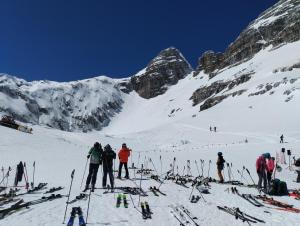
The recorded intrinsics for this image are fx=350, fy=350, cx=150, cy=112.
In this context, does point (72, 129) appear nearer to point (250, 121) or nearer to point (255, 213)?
point (250, 121)

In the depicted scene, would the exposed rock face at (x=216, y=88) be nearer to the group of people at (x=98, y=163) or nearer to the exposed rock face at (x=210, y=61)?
the exposed rock face at (x=210, y=61)

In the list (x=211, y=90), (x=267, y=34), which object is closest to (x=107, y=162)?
(x=211, y=90)

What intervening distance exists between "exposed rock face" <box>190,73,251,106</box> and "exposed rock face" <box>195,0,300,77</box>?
95.5 feet

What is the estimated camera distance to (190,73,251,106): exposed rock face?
106562mm

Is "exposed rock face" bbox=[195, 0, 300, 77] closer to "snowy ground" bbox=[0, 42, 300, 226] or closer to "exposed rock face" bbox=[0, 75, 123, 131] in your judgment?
"snowy ground" bbox=[0, 42, 300, 226]

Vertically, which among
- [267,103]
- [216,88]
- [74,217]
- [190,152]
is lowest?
[74,217]

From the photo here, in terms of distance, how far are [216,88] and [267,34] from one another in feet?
172

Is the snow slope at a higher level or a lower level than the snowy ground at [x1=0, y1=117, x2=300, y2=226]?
higher

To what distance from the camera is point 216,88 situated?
12562cm

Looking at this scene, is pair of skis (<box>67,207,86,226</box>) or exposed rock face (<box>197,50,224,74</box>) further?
exposed rock face (<box>197,50,224,74</box>)

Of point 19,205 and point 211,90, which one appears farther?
point 211,90

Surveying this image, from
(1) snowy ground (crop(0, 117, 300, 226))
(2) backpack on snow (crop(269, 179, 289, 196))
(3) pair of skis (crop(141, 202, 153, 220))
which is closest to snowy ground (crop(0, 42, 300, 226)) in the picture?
(1) snowy ground (crop(0, 117, 300, 226))

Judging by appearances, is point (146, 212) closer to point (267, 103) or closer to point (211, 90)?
point (267, 103)

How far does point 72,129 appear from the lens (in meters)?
174
